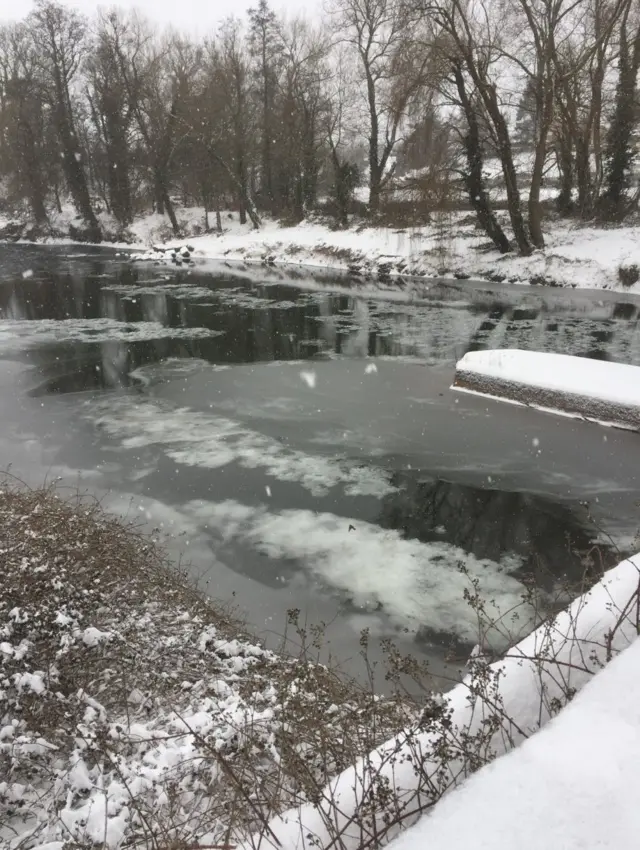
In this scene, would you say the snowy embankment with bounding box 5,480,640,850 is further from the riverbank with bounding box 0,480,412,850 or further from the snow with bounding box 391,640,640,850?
the snow with bounding box 391,640,640,850

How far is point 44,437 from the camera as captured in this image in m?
9.09

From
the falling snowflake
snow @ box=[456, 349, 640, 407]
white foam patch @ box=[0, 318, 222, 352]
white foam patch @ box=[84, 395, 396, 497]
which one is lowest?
white foam patch @ box=[84, 395, 396, 497]

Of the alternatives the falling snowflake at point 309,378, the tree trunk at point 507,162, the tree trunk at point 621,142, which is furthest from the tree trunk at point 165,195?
the falling snowflake at point 309,378

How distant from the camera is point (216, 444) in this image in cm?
884

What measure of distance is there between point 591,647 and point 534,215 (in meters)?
24.1

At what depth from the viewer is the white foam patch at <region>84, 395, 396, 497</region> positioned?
7.66m

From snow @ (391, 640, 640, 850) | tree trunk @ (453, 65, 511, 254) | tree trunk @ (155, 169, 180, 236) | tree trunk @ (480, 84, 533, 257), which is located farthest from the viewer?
tree trunk @ (155, 169, 180, 236)

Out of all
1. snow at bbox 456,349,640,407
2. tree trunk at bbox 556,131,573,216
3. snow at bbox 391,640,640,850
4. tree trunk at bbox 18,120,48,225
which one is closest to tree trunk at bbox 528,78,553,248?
tree trunk at bbox 556,131,573,216

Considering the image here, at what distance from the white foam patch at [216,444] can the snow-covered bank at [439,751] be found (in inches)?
168

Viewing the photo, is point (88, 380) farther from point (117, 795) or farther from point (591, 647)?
point (591, 647)

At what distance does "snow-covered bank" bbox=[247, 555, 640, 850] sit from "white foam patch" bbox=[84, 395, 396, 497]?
→ 4268 millimetres

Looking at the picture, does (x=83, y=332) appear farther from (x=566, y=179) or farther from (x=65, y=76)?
(x=65, y=76)

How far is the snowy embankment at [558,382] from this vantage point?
9.12 meters

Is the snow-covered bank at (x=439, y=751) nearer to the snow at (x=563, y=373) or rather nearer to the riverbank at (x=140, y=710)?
the riverbank at (x=140, y=710)
